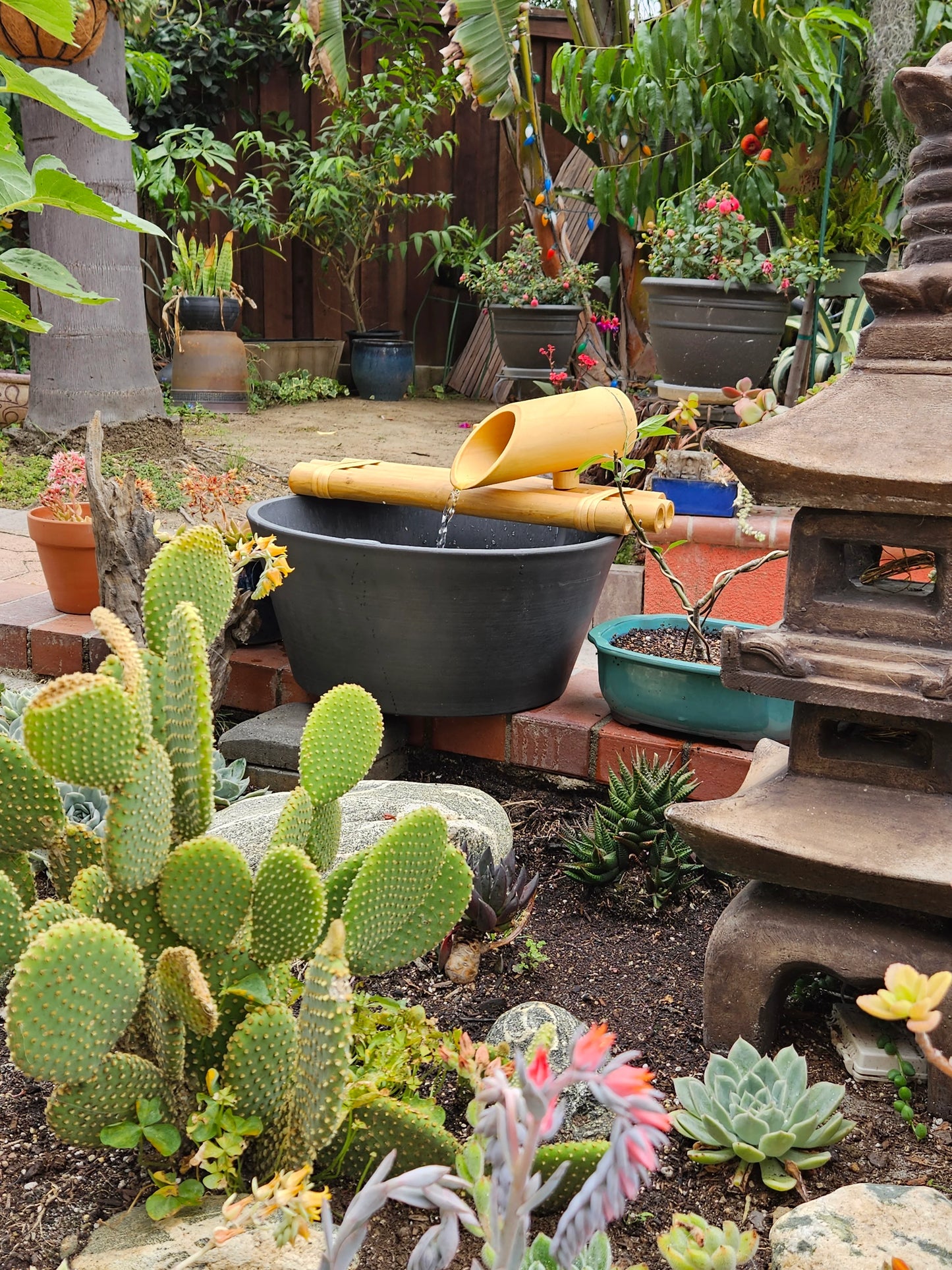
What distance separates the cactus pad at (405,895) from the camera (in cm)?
138

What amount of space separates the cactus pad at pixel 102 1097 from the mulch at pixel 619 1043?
0.55 ft

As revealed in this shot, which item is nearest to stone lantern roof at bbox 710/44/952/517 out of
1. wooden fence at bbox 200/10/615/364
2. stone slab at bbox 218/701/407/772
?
stone slab at bbox 218/701/407/772

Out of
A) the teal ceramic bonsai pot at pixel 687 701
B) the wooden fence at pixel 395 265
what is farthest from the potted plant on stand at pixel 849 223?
the wooden fence at pixel 395 265

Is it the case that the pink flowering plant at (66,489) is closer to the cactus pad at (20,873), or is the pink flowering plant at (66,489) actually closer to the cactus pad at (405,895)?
the cactus pad at (20,873)

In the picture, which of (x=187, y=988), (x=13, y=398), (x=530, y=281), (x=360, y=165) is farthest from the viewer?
(x=360, y=165)

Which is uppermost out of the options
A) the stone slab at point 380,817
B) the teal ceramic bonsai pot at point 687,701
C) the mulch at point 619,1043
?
the teal ceramic bonsai pot at point 687,701

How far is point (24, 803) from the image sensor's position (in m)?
1.32

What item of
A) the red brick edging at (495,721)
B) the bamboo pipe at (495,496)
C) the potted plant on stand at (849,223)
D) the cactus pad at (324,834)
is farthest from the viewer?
the potted plant on stand at (849,223)

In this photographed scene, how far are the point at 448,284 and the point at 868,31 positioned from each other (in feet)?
18.9

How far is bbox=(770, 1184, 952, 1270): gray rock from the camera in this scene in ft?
4.27

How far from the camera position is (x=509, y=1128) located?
756 millimetres

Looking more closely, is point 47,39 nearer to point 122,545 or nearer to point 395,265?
point 122,545

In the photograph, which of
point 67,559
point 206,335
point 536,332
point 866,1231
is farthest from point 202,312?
point 866,1231

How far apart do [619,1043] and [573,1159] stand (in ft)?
1.88
